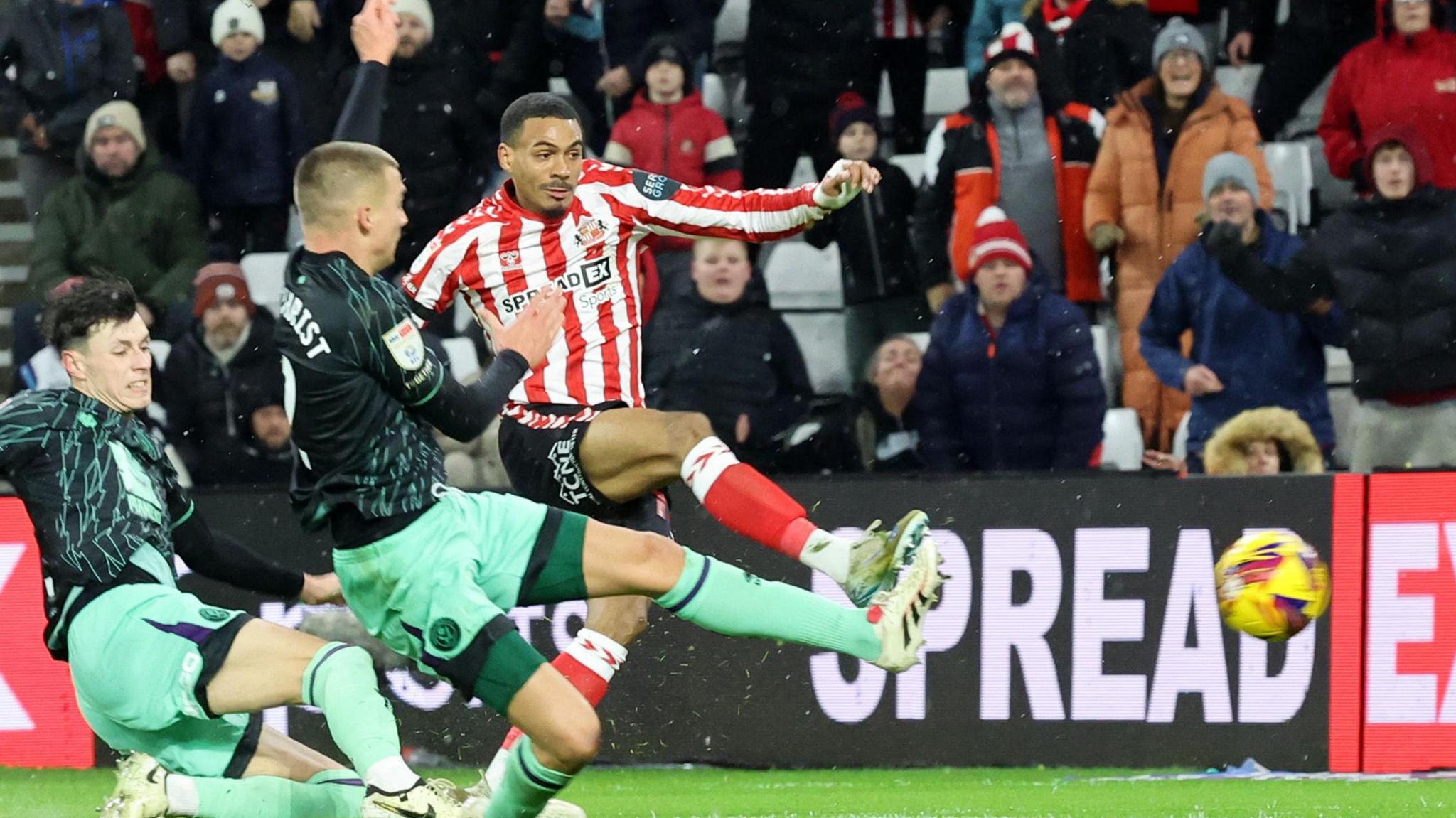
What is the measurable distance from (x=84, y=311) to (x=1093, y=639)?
14.4ft

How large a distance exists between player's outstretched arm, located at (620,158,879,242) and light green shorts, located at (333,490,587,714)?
127cm

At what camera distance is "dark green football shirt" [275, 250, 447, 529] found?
4852 mm

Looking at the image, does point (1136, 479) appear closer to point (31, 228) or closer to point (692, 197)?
point (692, 197)

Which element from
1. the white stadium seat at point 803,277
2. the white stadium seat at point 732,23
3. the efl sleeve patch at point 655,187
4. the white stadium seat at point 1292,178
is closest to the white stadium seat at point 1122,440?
the white stadium seat at point 1292,178

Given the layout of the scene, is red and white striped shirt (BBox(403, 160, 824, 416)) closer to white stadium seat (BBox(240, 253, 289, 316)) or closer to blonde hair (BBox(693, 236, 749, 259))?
blonde hair (BBox(693, 236, 749, 259))

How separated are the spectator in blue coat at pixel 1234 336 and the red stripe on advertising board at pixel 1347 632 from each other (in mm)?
678

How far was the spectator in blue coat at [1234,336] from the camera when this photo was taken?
859 centimetres

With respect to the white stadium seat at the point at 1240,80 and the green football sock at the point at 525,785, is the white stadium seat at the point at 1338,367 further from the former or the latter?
the green football sock at the point at 525,785

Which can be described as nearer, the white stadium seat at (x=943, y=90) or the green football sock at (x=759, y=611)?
the green football sock at (x=759, y=611)

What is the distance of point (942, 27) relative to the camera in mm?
10477

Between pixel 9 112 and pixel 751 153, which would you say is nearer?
pixel 751 153

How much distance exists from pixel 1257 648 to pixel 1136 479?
32.3 inches

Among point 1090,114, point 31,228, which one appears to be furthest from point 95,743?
point 1090,114

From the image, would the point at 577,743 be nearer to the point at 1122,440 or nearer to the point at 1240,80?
the point at 1122,440
